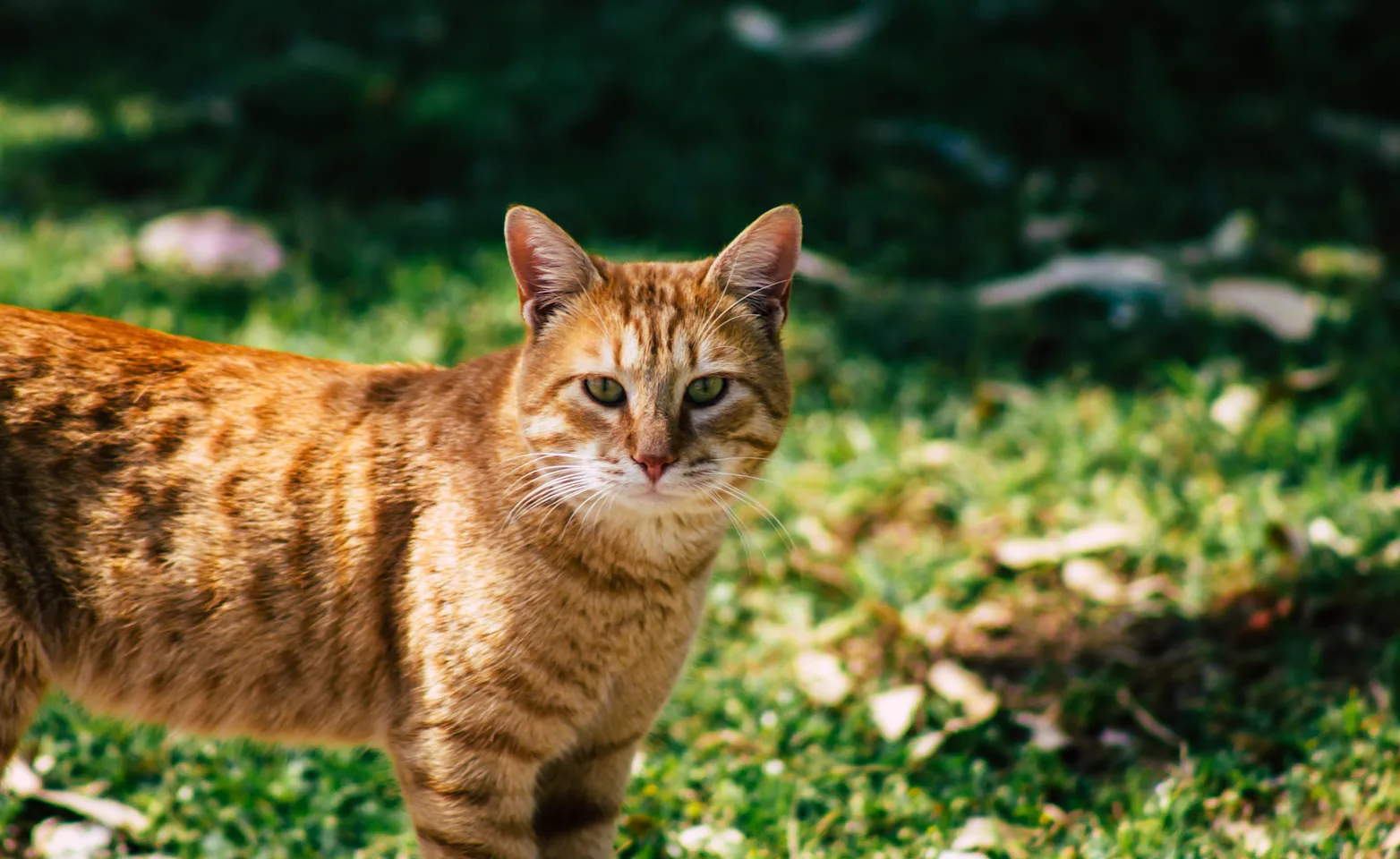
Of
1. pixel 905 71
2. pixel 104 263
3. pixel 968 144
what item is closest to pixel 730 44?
pixel 905 71

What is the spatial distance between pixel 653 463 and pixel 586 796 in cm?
88

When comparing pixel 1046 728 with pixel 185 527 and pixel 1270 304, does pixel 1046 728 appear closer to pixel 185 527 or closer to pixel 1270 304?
pixel 185 527

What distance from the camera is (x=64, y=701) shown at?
3.34 m

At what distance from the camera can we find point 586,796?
2990mm

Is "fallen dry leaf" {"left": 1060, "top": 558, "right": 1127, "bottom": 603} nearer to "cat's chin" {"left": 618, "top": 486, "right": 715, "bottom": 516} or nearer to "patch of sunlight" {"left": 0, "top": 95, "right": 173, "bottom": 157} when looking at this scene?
"cat's chin" {"left": 618, "top": 486, "right": 715, "bottom": 516}

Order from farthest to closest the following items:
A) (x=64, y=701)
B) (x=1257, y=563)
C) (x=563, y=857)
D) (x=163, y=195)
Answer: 1. (x=163, y=195)
2. (x=1257, y=563)
3. (x=64, y=701)
4. (x=563, y=857)

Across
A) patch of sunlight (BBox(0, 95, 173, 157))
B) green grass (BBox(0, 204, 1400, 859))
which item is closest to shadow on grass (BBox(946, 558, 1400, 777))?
green grass (BBox(0, 204, 1400, 859))

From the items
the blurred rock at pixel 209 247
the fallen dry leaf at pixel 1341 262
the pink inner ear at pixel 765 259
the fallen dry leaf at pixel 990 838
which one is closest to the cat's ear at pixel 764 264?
the pink inner ear at pixel 765 259

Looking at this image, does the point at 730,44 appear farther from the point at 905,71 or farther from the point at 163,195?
the point at 163,195

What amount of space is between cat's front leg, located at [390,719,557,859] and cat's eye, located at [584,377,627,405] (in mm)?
692

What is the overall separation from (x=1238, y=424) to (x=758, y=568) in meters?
1.81

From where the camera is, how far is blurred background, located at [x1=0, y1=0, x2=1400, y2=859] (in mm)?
3219

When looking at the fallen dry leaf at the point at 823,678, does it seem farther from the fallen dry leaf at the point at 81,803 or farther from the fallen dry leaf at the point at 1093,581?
the fallen dry leaf at the point at 81,803

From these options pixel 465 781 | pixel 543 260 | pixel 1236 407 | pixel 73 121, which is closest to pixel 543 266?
pixel 543 260
